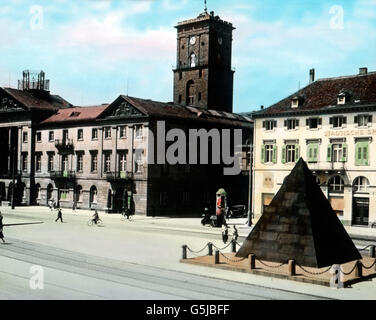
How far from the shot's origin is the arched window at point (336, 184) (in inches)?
1813

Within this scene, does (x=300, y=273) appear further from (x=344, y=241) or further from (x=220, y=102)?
(x=220, y=102)

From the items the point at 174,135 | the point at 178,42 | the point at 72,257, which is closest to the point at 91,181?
the point at 174,135

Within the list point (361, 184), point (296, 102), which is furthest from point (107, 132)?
point (361, 184)

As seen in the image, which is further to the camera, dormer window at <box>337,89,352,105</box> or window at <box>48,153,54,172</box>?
window at <box>48,153,54,172</box>

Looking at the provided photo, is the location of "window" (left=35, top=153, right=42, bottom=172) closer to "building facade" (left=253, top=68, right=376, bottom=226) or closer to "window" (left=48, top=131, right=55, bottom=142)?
"window" (left=48, top=131, right=55, bottom=142)

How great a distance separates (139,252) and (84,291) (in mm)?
9459

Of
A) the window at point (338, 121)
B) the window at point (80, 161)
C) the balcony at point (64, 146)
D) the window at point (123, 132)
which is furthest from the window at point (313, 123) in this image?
the balcony at point (64, 146)

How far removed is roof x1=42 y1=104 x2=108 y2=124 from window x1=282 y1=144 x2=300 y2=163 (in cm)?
2187

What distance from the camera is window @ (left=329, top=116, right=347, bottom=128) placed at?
45.9 meters

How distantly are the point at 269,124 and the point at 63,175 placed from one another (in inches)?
1036

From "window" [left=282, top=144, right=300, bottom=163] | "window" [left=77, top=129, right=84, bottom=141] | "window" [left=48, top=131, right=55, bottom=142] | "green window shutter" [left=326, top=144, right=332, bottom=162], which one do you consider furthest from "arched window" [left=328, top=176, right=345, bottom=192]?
"window" [left=48, top=131, right=55, bottom=142]

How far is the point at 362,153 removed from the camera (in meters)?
44.5

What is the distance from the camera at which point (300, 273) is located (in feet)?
67.4

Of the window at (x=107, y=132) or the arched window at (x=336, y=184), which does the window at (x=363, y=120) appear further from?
the window at (x=107, y=132)
